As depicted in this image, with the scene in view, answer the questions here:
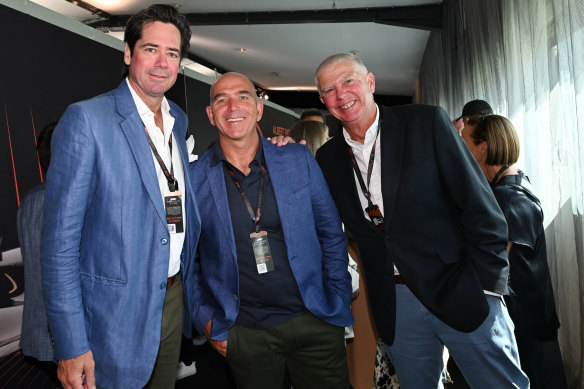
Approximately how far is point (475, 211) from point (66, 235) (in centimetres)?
140

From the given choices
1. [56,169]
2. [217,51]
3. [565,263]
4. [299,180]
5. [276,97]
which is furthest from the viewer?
[276,97]

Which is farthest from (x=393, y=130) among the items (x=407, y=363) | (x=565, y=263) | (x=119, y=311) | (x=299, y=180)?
(x=565, y=263)

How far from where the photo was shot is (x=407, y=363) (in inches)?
72.0

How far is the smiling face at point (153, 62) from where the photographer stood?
5.09 ft

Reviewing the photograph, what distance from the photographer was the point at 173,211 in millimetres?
1500

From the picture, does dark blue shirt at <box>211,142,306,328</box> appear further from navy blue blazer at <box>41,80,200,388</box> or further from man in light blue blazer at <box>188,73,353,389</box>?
navy blue blazer at <box>41,80,200,388</box>

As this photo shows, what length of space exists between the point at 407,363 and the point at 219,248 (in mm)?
955

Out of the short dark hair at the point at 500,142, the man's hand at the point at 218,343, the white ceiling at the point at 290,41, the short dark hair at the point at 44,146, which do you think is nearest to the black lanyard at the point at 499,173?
the short dark hair at the point at 500,142

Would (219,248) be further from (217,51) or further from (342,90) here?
(217,51)

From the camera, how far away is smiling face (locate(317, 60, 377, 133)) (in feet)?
6.08

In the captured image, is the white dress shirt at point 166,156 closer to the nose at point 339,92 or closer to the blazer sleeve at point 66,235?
the blazer sleeve at point 66,235

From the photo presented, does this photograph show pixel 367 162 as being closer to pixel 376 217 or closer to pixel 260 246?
pixel 376 217

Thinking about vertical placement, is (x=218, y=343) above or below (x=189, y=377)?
above

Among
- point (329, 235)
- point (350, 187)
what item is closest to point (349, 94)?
point (350, 187)
